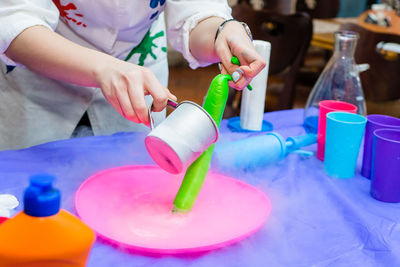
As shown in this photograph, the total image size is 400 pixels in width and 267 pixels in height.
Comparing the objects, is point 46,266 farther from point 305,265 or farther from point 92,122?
point 92,122

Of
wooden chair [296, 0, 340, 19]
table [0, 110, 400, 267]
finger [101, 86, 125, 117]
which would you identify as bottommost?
wooden chair [296, 0, 340, 19]

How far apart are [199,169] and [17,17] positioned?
510 millimetres

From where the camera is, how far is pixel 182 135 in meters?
0.73

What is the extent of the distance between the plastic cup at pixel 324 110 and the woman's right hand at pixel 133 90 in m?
0.52

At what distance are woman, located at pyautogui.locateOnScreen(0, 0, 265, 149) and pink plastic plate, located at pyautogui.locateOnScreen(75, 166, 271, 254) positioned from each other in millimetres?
218

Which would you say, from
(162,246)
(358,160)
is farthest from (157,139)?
(358,160)

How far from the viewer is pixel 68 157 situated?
1.10 metres

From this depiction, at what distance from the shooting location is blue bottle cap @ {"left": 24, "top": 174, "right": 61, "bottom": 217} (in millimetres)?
461

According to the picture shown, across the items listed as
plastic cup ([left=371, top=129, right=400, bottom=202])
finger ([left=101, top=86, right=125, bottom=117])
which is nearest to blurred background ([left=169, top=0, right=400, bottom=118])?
plastic cup ([left=371, top=129, right=400, bottom=202])

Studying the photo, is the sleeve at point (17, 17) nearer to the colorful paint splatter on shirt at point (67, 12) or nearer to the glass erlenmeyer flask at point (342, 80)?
the colorful paint splatter on shirt at point (67, 12)

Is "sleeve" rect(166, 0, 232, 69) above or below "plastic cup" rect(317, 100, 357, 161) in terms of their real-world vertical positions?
above

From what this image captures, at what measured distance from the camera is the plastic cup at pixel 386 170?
3.20 ft

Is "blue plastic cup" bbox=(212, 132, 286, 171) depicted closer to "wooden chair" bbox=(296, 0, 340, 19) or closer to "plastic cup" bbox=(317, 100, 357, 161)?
"plastic cup" bbox=(317, 100, 357, 161)

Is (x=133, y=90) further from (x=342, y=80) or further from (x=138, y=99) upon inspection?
(x=342, y=80)
